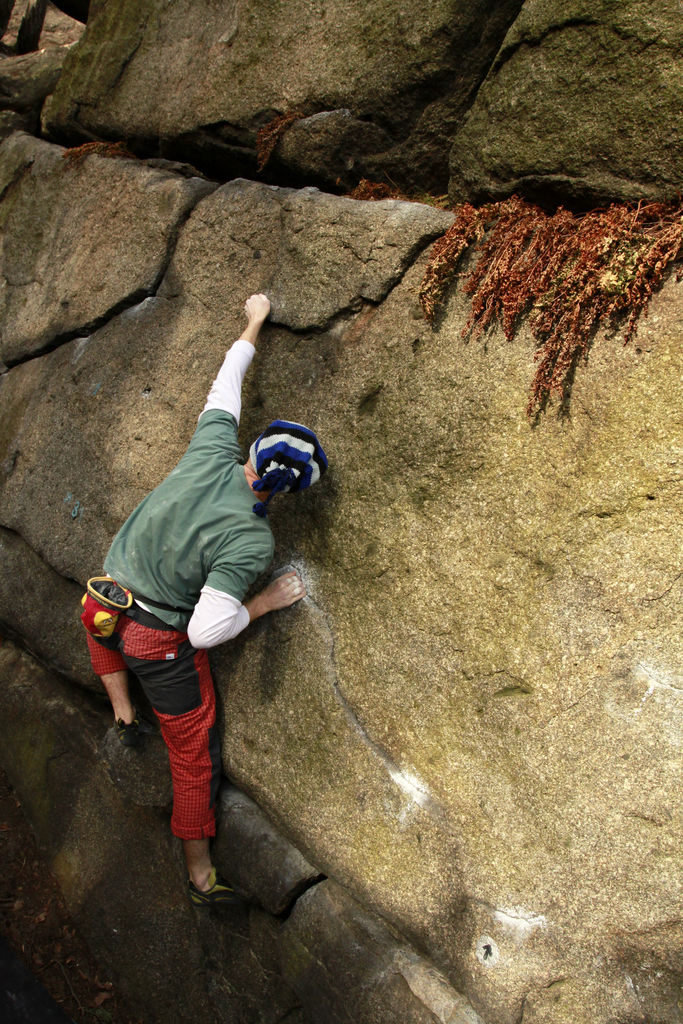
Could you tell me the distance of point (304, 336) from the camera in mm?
3744

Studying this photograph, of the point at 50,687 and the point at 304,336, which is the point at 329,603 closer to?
the point at 304,336

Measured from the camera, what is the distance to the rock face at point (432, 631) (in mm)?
2850

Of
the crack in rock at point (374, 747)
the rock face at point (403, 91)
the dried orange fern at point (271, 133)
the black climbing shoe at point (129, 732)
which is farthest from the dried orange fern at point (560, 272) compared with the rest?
the black climbing shoe at point (129, 732)

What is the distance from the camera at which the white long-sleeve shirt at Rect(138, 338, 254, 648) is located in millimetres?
3178

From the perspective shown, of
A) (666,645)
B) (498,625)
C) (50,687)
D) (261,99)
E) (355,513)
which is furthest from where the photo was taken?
(50,687)

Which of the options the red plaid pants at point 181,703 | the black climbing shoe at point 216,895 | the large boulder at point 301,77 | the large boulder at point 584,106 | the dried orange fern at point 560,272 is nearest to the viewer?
the dried orange fern at point 560,272

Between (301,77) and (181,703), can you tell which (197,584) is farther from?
(301,77)

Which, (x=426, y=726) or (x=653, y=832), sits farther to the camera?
(x=426, y=726)

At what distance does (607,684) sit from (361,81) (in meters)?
3.24

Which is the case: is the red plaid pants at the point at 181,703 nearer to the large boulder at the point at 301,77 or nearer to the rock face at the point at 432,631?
the rock face at the point at 432,631

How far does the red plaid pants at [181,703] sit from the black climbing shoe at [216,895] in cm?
30

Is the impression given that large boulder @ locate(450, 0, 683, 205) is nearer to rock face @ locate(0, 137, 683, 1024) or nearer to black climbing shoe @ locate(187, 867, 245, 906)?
rock face @ locate(0, 137, 683, 1024)

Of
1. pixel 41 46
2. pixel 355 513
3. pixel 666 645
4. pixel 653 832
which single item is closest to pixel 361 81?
pixel 355 513

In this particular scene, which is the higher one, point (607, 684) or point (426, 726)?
point (607, 684)
